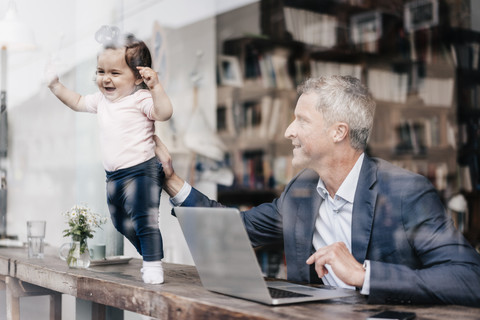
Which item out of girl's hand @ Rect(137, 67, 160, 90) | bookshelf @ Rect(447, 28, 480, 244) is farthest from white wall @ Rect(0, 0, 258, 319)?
bookshelf @ Rect(447, 28, 480, 244)

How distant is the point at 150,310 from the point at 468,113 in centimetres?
279

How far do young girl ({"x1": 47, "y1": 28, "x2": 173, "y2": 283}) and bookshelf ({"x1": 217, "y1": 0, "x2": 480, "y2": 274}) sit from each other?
1793 millimetres

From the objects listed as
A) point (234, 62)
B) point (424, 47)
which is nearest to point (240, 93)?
point (234, 62)

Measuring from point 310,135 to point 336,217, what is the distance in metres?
0.24

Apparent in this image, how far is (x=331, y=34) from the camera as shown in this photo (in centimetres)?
397

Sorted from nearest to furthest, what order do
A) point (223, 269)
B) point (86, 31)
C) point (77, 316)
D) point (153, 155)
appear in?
point (223, 269)
point (153, 155)
point (77, 316)
point (86, 31)

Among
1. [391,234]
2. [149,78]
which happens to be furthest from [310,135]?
[149,78]

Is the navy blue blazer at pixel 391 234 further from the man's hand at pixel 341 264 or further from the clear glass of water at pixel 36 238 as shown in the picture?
the clear glass of water at pixel 36 238

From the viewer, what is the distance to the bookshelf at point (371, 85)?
11.6 feet

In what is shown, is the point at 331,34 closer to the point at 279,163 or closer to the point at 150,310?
the point at 279,163

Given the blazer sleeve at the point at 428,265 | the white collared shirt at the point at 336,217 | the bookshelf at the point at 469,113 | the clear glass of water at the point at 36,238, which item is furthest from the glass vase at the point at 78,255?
the bookshelf at the point at 469,113

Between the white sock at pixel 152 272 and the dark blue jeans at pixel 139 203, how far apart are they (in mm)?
37

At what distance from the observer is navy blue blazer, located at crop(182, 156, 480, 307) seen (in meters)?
1.21

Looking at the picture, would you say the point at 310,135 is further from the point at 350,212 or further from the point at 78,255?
the point at 78,255
